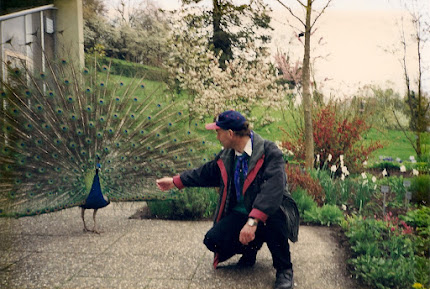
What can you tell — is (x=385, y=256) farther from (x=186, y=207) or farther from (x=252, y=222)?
(x=186, y=207)

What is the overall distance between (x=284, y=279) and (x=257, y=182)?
0.66 meters

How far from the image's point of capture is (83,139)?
154 inches

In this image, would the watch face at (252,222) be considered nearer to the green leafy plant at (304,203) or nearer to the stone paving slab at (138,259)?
the stone paving slab at (138,259)

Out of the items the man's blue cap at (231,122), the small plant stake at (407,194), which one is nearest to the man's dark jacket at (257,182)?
the man's blue cap at (231,122)

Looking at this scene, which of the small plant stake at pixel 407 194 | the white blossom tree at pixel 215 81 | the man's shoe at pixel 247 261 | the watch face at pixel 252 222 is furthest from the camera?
the white blossom tree at pixel 215 81

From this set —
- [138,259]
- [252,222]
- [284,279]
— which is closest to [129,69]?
[138,259]

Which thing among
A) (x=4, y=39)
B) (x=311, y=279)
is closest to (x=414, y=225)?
(x=311, y=279)

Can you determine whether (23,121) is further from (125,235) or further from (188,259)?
(188,259)

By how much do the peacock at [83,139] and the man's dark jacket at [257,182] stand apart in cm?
124

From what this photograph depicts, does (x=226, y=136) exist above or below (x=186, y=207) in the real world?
above

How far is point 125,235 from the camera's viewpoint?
148 inches

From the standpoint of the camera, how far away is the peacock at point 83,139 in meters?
3.74

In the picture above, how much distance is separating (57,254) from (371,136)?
4.43m

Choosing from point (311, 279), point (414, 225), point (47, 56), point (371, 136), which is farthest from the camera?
point (371, 136)
